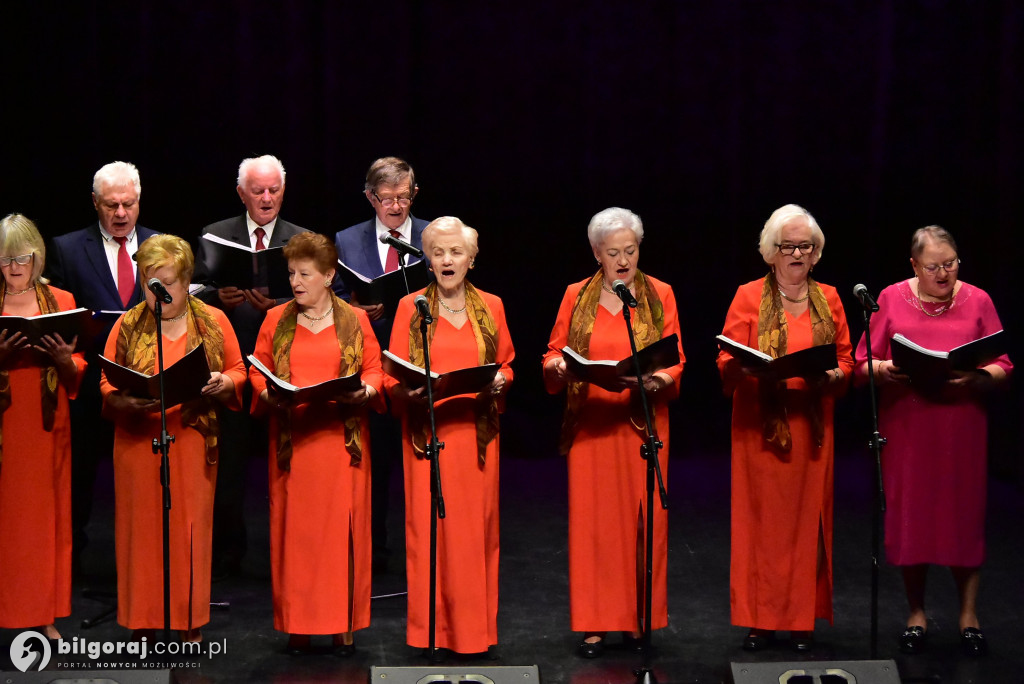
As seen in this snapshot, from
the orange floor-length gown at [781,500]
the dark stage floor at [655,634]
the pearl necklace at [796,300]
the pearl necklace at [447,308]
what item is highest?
the pearl necklace at [796,300]

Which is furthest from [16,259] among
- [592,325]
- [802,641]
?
[802,641]

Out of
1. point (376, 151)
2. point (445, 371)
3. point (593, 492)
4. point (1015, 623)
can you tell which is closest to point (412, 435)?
point (445, 371)

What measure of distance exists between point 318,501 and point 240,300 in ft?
3.93

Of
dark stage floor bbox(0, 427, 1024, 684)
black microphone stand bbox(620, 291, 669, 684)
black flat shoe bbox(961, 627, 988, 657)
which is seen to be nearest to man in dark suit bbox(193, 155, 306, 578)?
dark stage floor bbox(0, 427, 1024, 684)

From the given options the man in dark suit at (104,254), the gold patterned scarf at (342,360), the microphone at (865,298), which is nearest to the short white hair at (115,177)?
the man in dark suit at (104,254)

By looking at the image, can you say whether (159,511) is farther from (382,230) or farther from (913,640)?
(913,640)

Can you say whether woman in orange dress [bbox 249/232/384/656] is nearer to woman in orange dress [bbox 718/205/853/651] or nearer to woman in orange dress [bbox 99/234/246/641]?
woman in orange dress [bbox 99/234/246/641]

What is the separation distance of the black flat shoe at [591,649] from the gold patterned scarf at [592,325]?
0.76 m

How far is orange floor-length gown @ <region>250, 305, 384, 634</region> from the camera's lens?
14.6 feet

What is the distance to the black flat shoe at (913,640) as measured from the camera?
4.71 metres

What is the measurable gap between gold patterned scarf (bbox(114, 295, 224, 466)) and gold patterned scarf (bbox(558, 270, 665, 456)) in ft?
4.34

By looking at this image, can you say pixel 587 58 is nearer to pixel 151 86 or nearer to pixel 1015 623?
pixel 151 86

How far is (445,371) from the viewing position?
443cm

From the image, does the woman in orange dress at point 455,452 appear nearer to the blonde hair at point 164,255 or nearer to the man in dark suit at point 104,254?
the blonde hair at point 164,255
